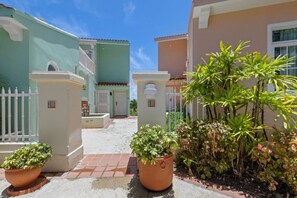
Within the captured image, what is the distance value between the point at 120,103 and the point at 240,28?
48.2 feet

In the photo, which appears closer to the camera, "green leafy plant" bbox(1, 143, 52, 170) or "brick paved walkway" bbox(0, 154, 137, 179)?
"green leafy plant" bbox(1, 143, 52, 170)

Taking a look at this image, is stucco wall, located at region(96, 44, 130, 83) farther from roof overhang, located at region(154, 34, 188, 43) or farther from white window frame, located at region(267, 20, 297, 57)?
white window frame, located at region(267, 20, 297, 57)

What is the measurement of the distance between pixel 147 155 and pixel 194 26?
460 centimetres

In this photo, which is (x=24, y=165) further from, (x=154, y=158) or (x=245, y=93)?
(x=245, y=93)

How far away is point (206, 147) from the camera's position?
375 centimetres

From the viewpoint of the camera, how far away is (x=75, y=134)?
476 cm

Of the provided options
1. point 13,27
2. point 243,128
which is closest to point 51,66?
point 13,27

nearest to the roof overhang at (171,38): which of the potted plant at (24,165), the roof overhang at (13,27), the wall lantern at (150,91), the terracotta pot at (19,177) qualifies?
the roof overhang at (13,27)

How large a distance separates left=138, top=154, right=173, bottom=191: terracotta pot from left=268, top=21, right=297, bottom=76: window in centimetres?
461

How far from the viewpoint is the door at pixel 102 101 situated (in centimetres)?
1739

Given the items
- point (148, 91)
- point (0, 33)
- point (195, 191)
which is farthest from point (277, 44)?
point (0, 33)

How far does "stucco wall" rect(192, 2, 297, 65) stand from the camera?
16.2ft

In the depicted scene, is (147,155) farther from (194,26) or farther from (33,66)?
(33,66)

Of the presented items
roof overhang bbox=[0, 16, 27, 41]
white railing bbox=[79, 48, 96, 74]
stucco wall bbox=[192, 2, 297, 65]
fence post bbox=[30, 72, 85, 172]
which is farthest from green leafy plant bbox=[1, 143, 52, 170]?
white railing bbox=[79, 48, 96, 74]
